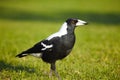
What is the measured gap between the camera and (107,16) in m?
20.8

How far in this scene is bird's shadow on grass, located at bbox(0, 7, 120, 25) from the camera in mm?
19109

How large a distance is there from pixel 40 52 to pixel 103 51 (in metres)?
3.48

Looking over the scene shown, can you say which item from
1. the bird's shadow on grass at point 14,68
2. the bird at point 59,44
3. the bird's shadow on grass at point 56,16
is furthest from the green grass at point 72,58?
the bird's shadow on grass at point 56,16

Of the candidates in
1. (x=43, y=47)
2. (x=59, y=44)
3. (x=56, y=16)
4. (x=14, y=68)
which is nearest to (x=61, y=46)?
(x=59, y=44)

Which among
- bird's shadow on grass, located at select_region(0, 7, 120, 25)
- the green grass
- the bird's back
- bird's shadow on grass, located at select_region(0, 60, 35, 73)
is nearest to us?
the bird's back

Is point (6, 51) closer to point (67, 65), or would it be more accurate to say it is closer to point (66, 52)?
point (67, 65)

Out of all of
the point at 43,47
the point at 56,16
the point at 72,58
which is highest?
the point at 43,47

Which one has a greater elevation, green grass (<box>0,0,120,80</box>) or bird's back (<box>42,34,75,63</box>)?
bird's back (<box>42,34,75,63</box>)

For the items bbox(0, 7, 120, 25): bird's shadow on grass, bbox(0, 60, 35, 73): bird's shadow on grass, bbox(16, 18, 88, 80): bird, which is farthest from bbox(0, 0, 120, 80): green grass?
bbox(0, 7, 120, 25): bird's shadow on grass

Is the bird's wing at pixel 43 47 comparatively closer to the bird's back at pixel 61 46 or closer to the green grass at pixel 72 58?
the bird's back at pixel 61 46

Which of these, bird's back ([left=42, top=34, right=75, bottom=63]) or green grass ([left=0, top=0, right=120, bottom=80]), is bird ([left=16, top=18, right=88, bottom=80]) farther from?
green grass ([left=0, top=0, right=120, bottom=80])

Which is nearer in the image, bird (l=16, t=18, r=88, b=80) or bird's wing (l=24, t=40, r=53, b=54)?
bird (l=16, t=18, r=88, b=80)

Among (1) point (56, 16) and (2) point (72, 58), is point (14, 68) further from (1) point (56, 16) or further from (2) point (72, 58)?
(1) point (56, 16)

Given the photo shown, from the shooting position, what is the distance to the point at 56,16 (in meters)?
20.9
